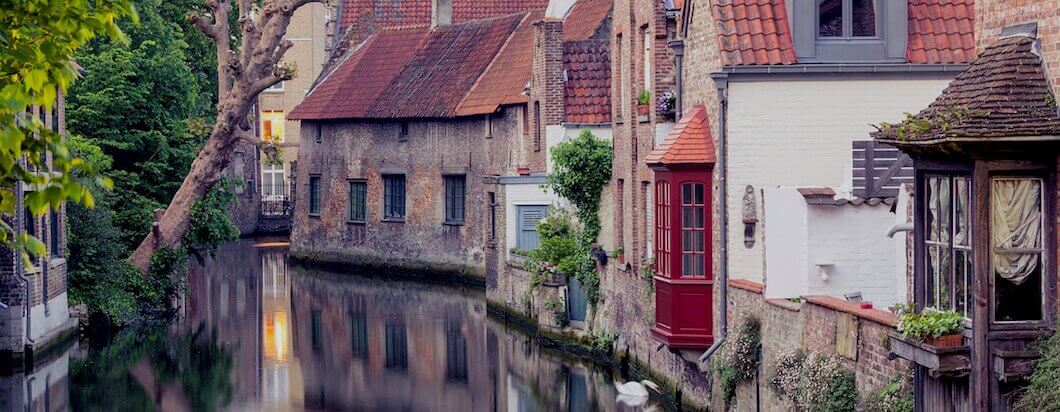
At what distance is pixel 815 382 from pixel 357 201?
31660 mm

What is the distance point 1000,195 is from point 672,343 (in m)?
8.34

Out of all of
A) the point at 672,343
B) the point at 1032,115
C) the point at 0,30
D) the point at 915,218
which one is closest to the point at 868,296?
the point at 672,343

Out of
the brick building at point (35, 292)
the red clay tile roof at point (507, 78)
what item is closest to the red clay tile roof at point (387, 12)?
the red clay tile roof at point (507, 78)

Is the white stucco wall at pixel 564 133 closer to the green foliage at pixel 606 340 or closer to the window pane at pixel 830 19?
the green foliage at pixel 606 340

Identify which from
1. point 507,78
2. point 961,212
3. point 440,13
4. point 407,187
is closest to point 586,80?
point 507,78

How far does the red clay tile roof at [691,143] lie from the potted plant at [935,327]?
22.4 feet

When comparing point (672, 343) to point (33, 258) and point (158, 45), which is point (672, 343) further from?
point (158, 45)

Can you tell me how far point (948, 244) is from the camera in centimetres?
1250

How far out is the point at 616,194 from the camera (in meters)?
25.8

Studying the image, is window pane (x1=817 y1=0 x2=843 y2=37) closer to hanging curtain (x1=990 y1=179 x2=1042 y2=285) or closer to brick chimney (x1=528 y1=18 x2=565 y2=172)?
hanging curtain (x1=990 y1=179 x2=1042 y2=285)

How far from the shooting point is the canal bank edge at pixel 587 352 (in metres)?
21.1

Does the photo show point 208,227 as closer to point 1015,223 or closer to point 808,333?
point 808,333

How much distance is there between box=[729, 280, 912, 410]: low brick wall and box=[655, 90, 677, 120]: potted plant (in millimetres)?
3717

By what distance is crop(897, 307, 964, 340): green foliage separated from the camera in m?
12.2
